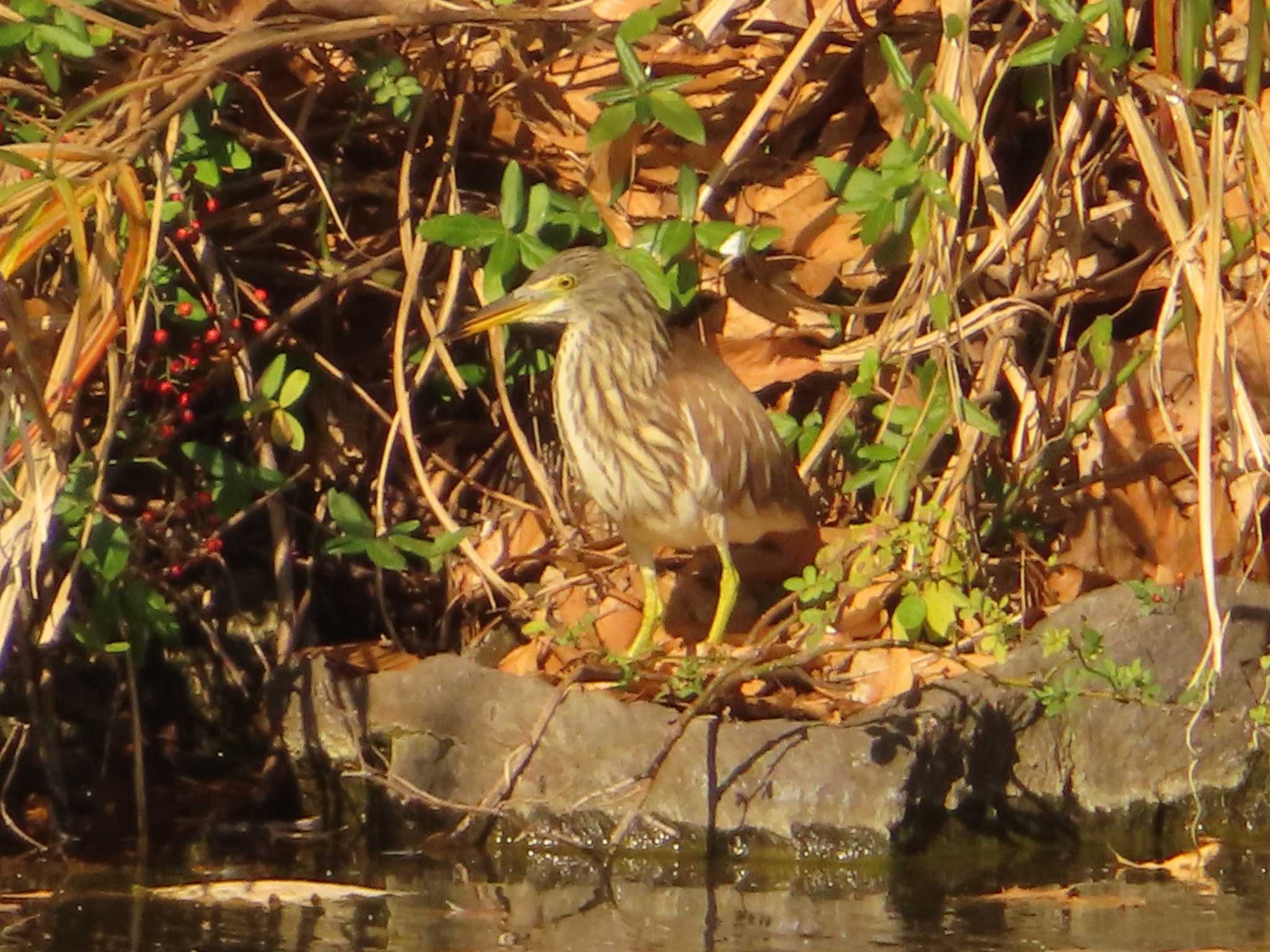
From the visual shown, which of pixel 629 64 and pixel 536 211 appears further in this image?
pixel 536 211

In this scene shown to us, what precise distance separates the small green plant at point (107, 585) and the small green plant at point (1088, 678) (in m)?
2.02

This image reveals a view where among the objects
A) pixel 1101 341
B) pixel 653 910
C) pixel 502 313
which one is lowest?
pixel 653 910

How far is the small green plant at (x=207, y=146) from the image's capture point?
17.1ft

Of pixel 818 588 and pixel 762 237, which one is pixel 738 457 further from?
pixel 818 588

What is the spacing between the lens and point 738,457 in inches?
215

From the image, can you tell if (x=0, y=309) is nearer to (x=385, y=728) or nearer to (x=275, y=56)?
(x=385, y=728)

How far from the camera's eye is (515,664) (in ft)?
18.3

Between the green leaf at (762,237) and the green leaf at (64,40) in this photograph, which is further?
the green leaf at (762,237)

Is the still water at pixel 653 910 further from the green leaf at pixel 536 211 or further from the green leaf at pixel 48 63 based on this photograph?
the green leaf at pixel 48 63

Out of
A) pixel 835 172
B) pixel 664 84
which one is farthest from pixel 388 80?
pixel 835 172

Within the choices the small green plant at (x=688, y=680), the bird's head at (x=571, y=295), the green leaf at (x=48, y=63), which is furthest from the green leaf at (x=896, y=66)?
the green leaf at (x=48, y=63)

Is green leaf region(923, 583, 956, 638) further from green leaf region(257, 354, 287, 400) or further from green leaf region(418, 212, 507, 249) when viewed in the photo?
green leaf region(257, 354, 287, 400)

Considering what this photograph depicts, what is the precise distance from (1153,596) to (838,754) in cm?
84

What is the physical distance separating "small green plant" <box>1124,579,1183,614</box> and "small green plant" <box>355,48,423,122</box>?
2188 mm
